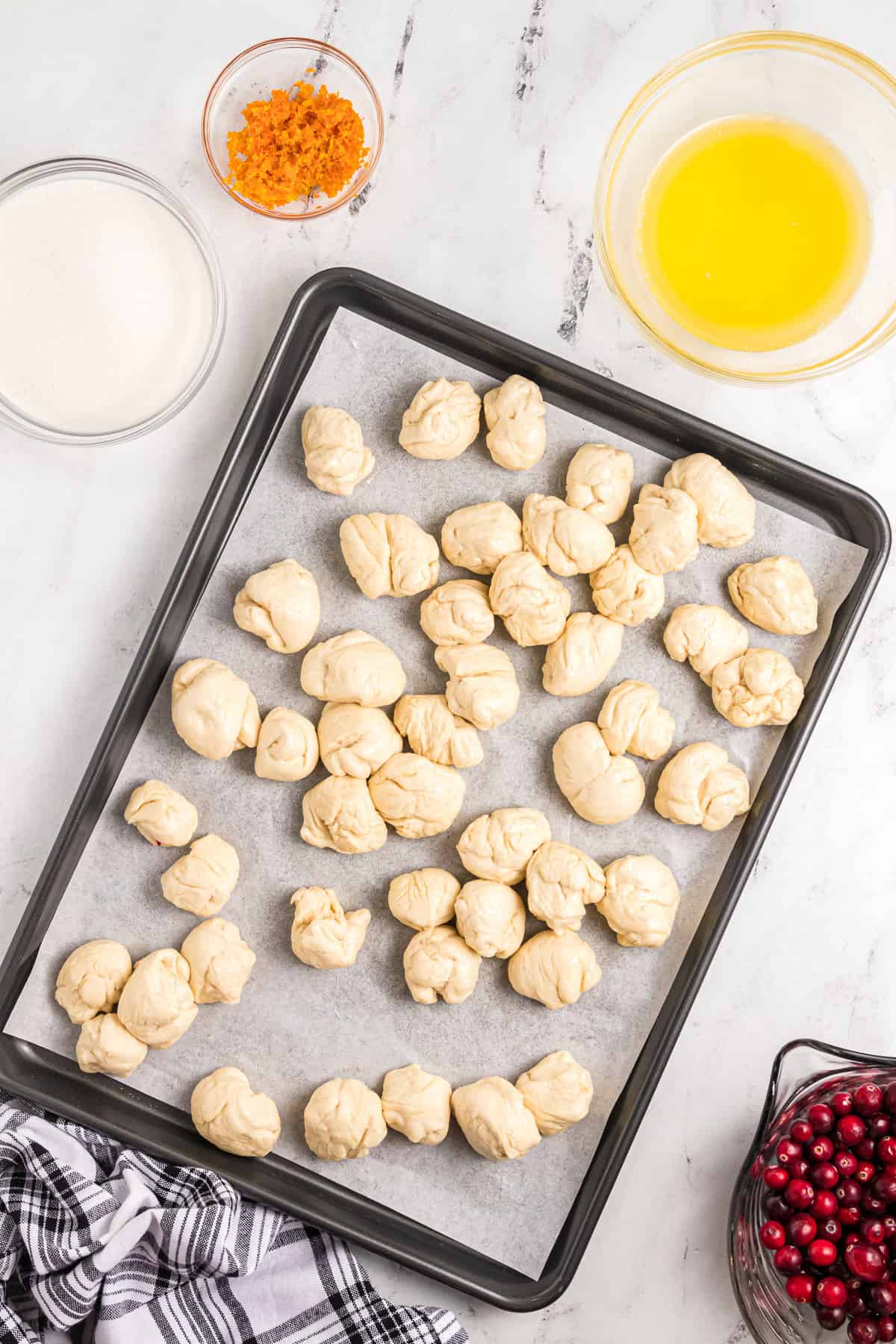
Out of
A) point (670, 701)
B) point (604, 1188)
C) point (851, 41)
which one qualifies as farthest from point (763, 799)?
point (851, 41)

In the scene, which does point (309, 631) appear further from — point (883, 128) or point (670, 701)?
point (883, 128)

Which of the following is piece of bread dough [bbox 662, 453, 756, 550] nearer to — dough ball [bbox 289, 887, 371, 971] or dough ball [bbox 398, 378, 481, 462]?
dough ball [bbox 398, 378, 481, 462]

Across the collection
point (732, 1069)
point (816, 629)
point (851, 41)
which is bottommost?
point (732, 1069)

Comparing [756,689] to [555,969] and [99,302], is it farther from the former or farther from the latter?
[99,302]

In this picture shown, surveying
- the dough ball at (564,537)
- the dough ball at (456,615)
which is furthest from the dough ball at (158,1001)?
the dough ball at (564,537)

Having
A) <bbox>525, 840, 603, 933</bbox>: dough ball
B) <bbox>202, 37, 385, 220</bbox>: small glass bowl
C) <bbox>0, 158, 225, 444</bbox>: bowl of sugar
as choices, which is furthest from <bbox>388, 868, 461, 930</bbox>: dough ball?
<bbox>202, 37, 385, 220</bbox>: small glass bowl
